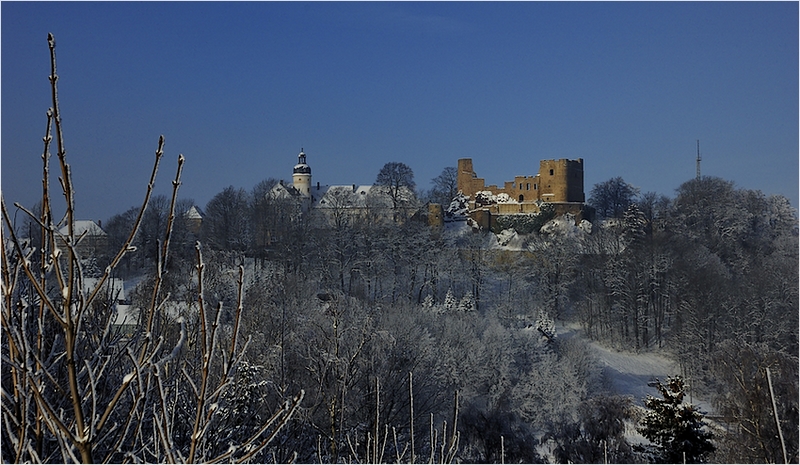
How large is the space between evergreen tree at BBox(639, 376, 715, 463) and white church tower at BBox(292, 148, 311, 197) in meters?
30.4

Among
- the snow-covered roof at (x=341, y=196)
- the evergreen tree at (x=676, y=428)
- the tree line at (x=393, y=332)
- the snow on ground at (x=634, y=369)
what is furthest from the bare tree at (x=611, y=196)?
the evergreen tree at (x=676, y=428)

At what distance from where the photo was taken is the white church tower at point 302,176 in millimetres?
39250

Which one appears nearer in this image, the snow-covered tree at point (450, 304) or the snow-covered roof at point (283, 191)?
the snow-covered tree at point (450, 304)

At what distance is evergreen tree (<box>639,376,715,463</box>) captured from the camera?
32.5 ft

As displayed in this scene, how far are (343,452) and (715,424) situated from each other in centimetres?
790

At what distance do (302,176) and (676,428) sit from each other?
31368 mm

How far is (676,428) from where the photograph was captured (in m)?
9.95

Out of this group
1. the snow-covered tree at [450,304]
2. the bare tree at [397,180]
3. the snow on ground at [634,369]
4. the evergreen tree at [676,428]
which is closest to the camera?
the evergreen tree at [676,428]

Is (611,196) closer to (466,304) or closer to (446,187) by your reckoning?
(446,187)

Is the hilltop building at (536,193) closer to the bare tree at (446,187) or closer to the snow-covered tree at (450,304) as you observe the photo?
the bare tree at (446,187)

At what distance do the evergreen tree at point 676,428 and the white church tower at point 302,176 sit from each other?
99.8ft

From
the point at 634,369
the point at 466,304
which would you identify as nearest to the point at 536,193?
the point at 466,304

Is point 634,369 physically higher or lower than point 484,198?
lower

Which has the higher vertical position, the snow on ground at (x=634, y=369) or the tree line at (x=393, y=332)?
the tree line at (x=393, y=332)
